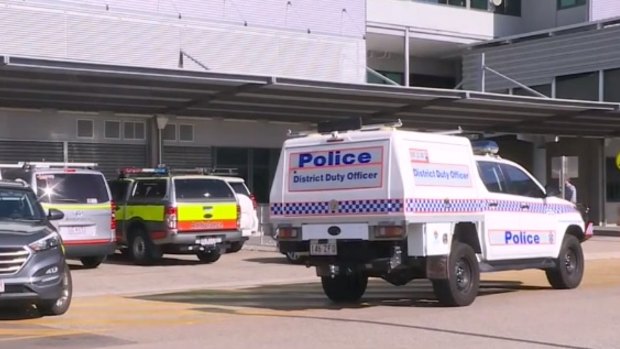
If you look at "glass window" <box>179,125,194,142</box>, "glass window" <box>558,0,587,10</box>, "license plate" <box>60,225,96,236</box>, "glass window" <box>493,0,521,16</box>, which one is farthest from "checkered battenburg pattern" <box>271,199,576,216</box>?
"glass window" <box>493,0,521,16</box>

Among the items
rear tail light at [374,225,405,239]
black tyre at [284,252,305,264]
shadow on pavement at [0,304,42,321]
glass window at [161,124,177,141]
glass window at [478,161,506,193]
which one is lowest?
shadow on pavement at [0,304,42,321]

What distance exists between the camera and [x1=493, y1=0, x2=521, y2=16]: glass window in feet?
146

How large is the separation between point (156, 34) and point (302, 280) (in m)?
14.8

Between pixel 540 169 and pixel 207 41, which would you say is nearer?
pixel 207 41

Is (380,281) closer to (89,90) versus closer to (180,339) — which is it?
(180,339)

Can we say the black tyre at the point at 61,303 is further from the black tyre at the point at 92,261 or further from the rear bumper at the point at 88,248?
the black tyre at the point at 92,261

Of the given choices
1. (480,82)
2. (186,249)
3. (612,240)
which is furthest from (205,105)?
(480,82)

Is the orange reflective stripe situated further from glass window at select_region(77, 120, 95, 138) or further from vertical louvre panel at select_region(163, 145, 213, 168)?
vertical louvre panel at select_region(163, 145, 213, 168)

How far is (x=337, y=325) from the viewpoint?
39.9ft

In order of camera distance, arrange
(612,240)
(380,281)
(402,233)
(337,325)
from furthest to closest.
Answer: (612,240) < (380,281) < (402,233) < (337,325)

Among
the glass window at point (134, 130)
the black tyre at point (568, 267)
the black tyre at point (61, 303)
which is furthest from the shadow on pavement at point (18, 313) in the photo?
the glass window at point (134, 130)

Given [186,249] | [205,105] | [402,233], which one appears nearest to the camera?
[402,233]

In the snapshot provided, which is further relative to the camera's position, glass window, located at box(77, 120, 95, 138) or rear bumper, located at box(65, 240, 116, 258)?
glass window, located at box(77, 120, 95, 138)

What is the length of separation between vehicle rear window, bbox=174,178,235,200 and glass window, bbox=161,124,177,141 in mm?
8427
